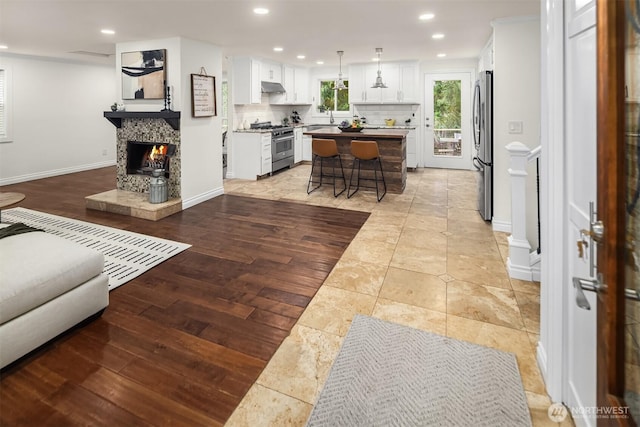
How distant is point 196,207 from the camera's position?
532 centimetres

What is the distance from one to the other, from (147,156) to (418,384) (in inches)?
203

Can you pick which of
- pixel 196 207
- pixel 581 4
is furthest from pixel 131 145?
pixel 581 4

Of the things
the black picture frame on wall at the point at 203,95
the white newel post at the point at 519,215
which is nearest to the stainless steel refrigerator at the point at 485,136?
the white newel post at the point at 519,215

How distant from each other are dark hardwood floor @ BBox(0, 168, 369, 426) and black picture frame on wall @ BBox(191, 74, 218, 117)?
1.97 m

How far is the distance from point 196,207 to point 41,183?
12.4 ft

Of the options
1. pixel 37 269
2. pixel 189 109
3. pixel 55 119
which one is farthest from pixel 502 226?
pixel 55 119

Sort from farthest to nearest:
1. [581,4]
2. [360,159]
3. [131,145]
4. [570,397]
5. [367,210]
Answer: [360,159] < [131,145] < [367,210] < [570,397] < [581,4]

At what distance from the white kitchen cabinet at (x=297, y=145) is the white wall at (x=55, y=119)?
4.37 metres

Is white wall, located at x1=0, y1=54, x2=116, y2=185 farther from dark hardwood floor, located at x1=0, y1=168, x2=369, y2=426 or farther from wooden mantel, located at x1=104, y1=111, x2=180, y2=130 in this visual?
dark hardwood floor, located at x1=0, y1=168, x2=369, y2=426

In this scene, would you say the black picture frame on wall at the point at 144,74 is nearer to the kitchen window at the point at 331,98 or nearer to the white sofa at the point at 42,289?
the white sofa at the point at 42,289

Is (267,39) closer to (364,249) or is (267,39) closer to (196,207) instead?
(196,207)

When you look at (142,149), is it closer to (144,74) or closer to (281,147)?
(144,74)

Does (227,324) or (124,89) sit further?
(124,89)

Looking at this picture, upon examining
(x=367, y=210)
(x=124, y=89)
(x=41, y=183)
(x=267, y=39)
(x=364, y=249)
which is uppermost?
(x=267, y=39)
